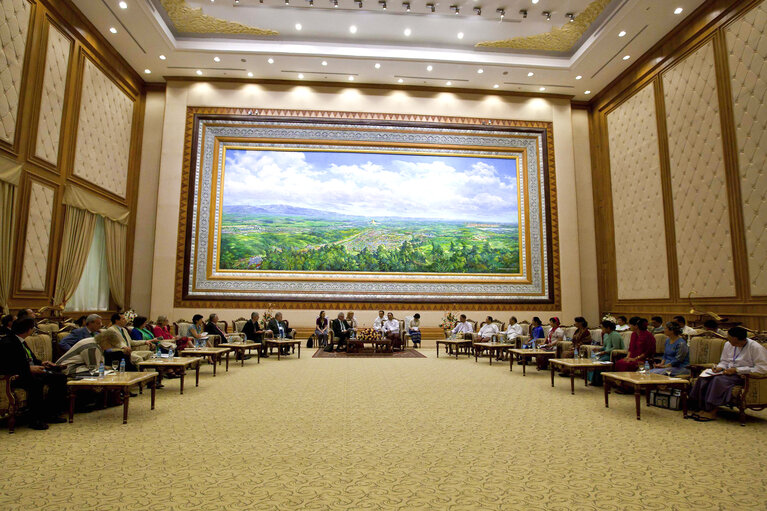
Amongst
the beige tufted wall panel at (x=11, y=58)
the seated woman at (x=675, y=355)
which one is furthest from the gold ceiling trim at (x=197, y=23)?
the seated woman at (x=675, y=355)

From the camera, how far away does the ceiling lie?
1052 centimetres

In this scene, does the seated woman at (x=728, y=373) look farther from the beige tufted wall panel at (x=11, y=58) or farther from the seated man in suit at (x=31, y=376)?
the beige tufted wall panel at (x=11, y=58)

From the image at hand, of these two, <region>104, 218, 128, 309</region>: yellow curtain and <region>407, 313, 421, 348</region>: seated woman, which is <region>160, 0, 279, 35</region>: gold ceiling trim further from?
<region>407, 313, 421, 348</region>: seated woman

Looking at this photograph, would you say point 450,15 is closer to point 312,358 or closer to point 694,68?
point 694,68

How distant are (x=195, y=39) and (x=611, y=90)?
12.1 metres

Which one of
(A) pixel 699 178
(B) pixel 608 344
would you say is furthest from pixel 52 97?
(A) pixel 699 178

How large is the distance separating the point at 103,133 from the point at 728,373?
13347mm

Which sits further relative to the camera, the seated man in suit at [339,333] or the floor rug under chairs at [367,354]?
the seated man in suit at [339,333]

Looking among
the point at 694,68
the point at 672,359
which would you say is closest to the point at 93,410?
the point at 672,359

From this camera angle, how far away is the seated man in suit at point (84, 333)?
17.7 feet

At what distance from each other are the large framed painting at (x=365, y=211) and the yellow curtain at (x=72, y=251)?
269 cm

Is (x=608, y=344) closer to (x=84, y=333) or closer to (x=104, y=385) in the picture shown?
(x=104, y=385)

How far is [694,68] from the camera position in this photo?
955 cm

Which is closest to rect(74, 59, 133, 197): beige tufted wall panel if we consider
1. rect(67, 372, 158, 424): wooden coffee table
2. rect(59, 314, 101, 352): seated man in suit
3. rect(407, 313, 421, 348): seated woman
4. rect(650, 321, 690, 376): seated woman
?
rect(59, 314, 101, 352): seated man in suit
